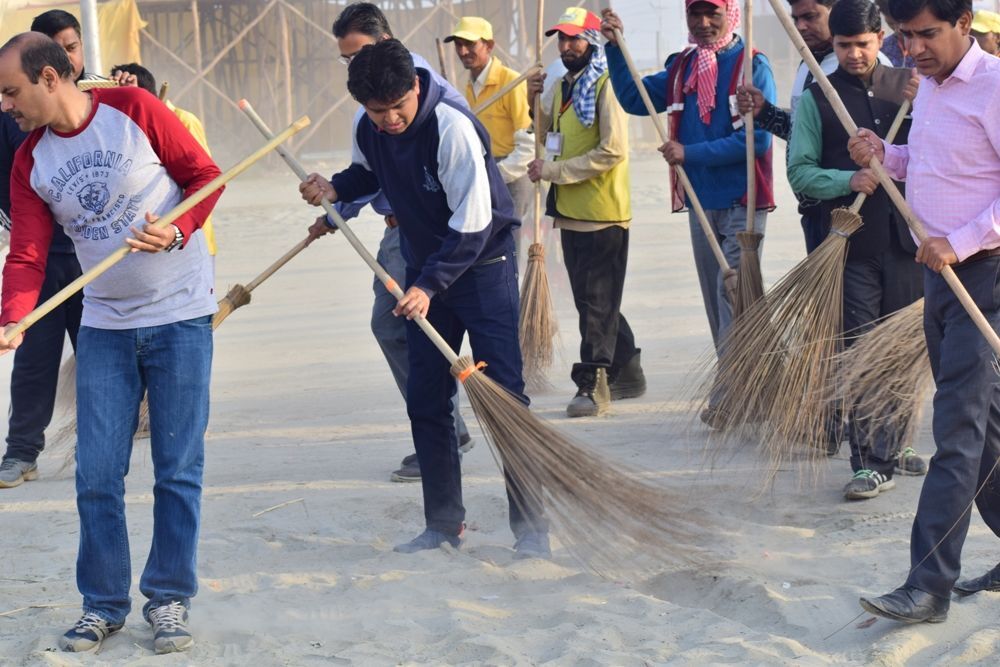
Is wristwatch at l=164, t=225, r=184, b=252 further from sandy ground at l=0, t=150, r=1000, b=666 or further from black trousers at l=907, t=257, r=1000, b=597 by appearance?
black trousers at l=907, t=257, r=1000, b=597

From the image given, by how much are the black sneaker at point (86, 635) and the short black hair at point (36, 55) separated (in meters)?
1.51

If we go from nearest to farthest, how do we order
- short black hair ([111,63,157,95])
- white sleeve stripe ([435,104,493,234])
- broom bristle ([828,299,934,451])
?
white sleeve stripe ([435,104,493,234])
broom bristle ([828,299,934,451])
short black hair ([111,63,157,95])

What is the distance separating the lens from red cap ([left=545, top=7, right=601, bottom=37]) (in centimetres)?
659

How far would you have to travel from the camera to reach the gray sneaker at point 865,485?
500 centimetres

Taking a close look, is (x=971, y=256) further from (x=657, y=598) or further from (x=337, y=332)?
(x=337, y=332)

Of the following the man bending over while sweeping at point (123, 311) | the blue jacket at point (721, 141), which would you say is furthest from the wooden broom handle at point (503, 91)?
the man bending over while sweeping at point (123, 311)

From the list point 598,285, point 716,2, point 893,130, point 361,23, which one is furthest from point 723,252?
point 361,23

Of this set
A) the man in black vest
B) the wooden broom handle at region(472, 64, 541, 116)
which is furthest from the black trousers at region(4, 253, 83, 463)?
the man in black vest

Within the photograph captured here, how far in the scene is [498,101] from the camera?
7.09 m

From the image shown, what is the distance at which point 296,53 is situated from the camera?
802 inches

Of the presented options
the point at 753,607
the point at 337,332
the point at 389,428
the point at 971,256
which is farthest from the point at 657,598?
the point at 337,332

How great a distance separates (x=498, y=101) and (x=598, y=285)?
1.15m

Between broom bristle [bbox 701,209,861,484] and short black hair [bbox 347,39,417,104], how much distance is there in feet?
5.60

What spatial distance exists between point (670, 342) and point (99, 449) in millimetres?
5543
